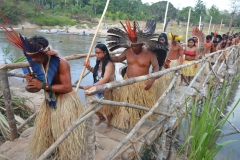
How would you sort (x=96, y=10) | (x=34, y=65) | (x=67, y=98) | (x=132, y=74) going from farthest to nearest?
(x=96, y=10) → (x=132, y=74) → (x=67, y=98) → (x=34, y=65)

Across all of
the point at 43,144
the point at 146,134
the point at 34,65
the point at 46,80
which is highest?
the point at 34,65

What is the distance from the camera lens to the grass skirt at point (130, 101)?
277cm

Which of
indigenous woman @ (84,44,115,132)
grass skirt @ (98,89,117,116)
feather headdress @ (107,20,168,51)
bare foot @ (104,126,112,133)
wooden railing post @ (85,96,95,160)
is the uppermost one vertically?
feather headdress @ (107,20,168,51)

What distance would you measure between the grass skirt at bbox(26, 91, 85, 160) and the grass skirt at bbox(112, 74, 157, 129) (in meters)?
0.78

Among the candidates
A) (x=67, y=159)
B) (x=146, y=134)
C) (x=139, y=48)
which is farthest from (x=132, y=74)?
(x=67, y=159)

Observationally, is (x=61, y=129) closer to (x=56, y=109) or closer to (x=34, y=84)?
(x=56, y=109)

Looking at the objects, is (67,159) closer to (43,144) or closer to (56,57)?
(43,144)

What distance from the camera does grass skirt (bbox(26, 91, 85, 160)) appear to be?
1962 mm

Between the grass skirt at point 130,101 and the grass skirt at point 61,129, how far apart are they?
78cm

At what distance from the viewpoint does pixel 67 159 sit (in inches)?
80.0

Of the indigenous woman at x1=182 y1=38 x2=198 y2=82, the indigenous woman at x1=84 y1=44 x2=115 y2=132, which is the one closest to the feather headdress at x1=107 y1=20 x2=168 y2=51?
the indigenous woman at x1=84 y1=44 x2=115 y2=132

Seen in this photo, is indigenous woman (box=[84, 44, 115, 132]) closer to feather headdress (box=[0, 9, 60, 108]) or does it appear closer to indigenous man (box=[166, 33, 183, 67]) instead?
feather headdress (box=[0, 9, 60, 108])

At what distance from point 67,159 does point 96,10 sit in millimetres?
51686

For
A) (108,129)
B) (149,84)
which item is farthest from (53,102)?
(149,84)
